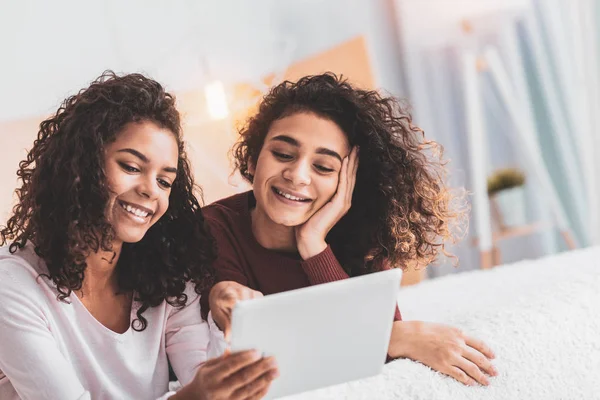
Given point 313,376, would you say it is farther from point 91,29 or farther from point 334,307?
point 91,29

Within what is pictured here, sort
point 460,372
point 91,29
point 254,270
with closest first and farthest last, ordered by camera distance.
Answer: point 460,372
point 254,270
point 91,29

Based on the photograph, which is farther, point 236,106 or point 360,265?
point 236,106

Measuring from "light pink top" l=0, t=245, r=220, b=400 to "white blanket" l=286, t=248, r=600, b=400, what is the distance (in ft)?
1.02

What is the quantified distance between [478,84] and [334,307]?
2515mm

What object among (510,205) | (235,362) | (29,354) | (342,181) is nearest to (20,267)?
(29,354)

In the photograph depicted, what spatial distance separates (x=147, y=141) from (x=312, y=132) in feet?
1.24

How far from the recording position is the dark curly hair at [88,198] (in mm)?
1083

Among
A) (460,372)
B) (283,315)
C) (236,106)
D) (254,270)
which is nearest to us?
(283,315)

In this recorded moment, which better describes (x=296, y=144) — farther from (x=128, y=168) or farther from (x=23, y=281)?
→ (x=23, y=281)

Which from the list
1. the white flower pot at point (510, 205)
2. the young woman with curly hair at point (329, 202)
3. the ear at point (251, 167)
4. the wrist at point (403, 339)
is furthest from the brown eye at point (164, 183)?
the white flower pot at point (510, 205)

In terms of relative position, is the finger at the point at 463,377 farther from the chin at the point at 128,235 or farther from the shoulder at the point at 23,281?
the shoulder at the point at 23,281

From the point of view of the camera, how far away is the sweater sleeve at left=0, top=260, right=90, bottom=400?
3.35 feet

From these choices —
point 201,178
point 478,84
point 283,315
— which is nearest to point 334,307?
point 283,315

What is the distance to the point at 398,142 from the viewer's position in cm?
147
